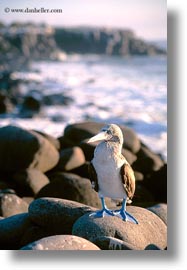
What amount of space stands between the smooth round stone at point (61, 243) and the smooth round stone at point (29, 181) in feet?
4.12

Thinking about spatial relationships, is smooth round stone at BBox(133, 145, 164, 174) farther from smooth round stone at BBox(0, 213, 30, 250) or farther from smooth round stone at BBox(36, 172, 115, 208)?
smooth round stone at BBox(0, 213, 30, 250)

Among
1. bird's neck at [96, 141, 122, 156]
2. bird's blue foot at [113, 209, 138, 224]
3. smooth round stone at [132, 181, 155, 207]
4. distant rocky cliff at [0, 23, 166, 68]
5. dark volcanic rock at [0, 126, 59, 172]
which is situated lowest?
smooth round stone at [132, 181, 155, 207]

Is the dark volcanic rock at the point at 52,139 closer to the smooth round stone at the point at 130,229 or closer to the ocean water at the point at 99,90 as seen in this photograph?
the ocean water at the point at 99,90

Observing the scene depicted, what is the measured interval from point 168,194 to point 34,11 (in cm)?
157

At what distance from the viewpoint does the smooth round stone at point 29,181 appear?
17.0 feet

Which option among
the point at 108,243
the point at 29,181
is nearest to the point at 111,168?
the point at 108,243

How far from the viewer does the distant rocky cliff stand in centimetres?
469

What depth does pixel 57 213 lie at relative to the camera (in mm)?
4258

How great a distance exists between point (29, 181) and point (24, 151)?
262 mm

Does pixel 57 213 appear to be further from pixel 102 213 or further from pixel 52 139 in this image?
pixel 52 139

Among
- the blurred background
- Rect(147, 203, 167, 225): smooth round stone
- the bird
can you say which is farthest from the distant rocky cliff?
Rect(147, 203, 167, 225): smooth round stone

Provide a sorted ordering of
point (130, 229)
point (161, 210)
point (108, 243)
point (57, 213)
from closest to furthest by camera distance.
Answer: point (108, 243)
point (130, 229)
point (57, 213)
point (161, 210)

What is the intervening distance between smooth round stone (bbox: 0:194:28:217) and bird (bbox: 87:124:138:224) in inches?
32.8
